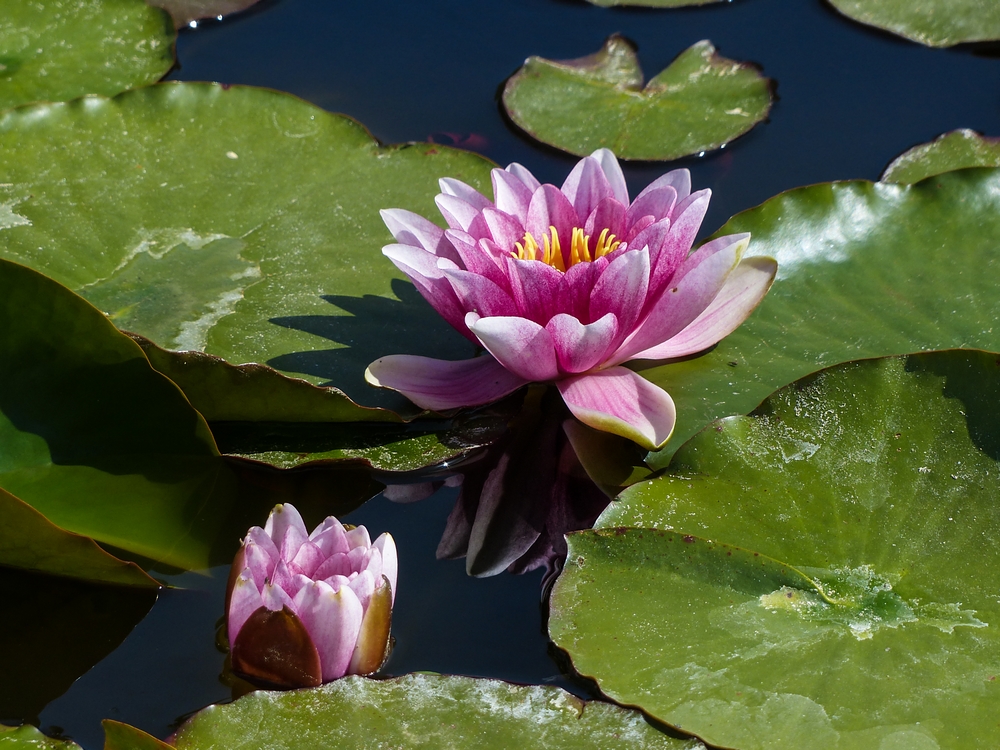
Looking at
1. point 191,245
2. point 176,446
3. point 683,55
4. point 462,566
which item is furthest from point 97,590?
point 683,55

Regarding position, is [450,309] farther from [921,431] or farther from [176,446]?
[921,431]

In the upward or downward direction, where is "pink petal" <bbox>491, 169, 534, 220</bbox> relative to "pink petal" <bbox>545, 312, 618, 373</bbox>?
upward

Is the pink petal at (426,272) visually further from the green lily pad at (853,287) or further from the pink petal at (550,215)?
the green lily pad at (853,287)

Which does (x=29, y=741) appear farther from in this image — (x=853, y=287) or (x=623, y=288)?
(x=853, y=287)

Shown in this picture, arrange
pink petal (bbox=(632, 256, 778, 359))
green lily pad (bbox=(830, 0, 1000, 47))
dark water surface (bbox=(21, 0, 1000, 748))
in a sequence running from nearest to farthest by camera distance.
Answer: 1. pink petal (bbox=(632, 256, 778, 359))
2. dark water surface (bbox=(21, 0, 1000, 748))
3. green lily pad (bbox=(830, 0, 1000, 47))

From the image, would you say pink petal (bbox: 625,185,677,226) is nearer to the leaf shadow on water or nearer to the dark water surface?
the leaf shadow on water

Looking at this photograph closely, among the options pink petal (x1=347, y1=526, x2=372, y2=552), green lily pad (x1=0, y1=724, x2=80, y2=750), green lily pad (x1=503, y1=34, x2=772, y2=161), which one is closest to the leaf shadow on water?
pink petal (x1=347, y1=526, x2=372, y2=552)
